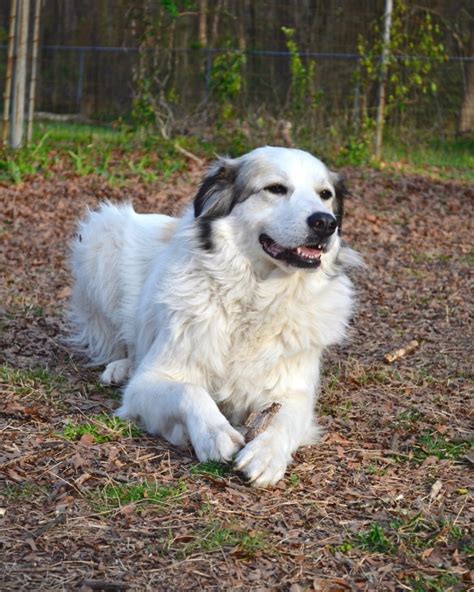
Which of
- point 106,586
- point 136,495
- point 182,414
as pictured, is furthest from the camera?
point 182,414

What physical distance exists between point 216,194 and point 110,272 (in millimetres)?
1407

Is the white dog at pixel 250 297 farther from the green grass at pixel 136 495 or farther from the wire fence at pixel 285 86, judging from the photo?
the wire fence at pixel 285 86

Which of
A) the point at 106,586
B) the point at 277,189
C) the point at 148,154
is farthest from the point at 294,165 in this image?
the point at 148,154

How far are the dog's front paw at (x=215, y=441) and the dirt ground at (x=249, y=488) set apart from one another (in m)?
0.05

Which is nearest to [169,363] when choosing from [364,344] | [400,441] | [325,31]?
[400,441]

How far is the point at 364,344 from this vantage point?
19.2 ft

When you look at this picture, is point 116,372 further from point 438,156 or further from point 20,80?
point 438,156

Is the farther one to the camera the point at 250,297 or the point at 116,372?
the point at 116,372

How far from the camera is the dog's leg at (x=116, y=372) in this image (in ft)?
16.4

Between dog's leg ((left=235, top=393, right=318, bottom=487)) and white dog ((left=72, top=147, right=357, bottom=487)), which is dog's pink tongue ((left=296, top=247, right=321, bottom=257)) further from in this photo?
dog's leg ((left=235, top=393, right=318, bottom=487))

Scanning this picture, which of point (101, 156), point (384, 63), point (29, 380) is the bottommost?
point (29, 380)

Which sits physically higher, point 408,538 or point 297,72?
point 297,72

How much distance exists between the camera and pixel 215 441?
358 cm

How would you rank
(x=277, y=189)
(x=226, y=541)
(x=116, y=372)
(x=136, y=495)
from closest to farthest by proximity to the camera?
1. (x=226, y=541)
2. (x=136, y=495)
3. (x=277, y=189)
4. (x=116, y=372)
